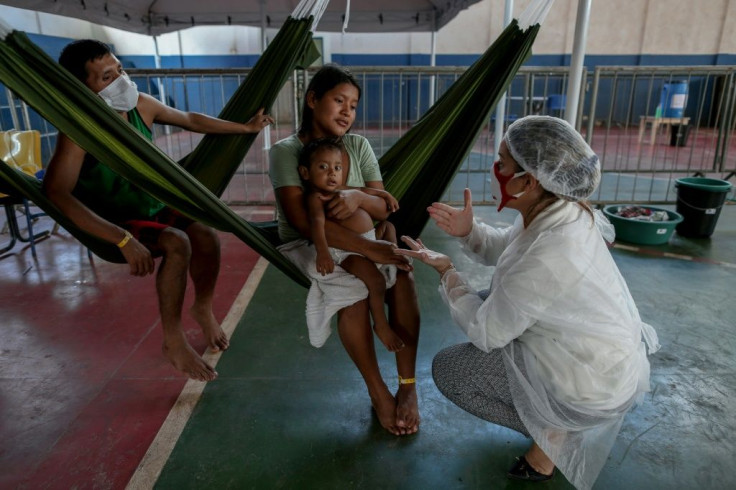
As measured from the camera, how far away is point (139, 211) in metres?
1.76

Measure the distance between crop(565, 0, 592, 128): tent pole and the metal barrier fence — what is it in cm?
60

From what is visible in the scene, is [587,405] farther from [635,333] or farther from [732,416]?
[732,416]

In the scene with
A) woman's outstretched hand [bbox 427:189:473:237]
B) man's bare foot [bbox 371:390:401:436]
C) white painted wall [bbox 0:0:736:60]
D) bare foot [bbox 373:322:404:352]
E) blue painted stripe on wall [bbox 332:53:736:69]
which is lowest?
man's bare foot [bbox 371:390:401:436]

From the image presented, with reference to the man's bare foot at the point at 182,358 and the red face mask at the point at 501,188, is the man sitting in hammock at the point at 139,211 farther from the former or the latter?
the red face mask at the point at 501,188

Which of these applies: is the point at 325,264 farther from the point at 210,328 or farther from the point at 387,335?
the point at 210,328

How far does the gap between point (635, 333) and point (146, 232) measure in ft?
4.87

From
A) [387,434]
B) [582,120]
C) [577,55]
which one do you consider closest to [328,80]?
[387,434]

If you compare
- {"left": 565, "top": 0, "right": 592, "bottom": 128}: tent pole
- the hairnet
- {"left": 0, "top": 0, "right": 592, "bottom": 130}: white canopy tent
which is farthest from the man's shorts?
{"left": 0, "top": 0, "right": 592, "bottom": 130}: white canopy tent

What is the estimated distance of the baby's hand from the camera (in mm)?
1458

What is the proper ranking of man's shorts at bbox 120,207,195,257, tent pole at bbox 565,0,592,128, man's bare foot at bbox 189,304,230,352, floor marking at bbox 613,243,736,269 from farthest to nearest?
floor marking at bbox 613,243,736,269 < tent pole at bbox 565,0,592,128 < man's bare foot at bbox 189,304,230,352 < man's shorts at bbox 120,207,195,257

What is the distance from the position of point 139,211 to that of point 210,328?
550mm

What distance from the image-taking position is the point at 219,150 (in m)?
1.95

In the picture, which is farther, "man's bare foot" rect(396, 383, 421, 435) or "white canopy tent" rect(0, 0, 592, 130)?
"white canopy tent" rect(0, 0, 592, 130)

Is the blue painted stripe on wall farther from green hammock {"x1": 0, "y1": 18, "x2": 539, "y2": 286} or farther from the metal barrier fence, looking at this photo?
green hammock {"x1": 0, "y1": 18, "x2": 539, "y2": 286}
